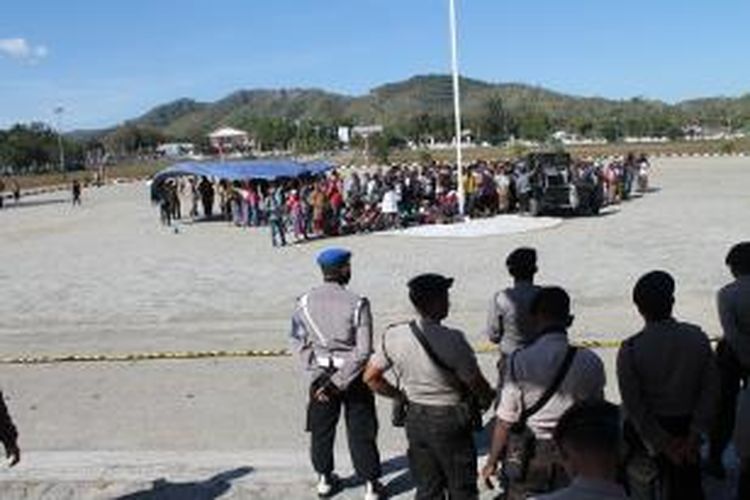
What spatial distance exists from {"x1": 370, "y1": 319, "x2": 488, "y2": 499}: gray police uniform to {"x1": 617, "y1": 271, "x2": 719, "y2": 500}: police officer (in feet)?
3.00

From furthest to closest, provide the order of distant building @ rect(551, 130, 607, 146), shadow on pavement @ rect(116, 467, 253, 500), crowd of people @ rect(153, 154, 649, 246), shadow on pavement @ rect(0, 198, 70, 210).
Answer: distant building @ rect(551, 130, 607, 146) < shadow on pavement @ rect(0, 198, 70, 210) < crowd of people @ rect(153, 154, 649, 246) < shadow on pavement @ rect(116, 467, 253, 500)

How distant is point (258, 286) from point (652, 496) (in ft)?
53.2

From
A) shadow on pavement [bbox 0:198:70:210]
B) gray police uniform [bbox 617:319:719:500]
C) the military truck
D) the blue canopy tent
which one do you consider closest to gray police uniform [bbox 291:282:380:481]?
gray police uniform [bbox 617:319:719:500]

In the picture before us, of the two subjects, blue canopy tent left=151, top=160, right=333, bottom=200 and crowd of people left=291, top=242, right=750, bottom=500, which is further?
blue canopy tent left=151, top=160, right=333, bottom=200

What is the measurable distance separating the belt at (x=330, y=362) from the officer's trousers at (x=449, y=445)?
1322 millimetres

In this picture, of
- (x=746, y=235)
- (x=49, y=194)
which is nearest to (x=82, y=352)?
(x=746, y=235)

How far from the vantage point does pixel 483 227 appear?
3081cm

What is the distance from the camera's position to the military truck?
33375mm

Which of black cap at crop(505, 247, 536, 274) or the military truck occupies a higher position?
black cap at crop(505, 247, 536, 274)

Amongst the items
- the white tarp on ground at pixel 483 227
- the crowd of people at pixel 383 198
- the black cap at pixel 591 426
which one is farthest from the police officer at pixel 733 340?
the crowd of people at pixel 383 198

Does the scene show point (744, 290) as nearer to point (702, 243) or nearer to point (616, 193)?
point (702, 243)

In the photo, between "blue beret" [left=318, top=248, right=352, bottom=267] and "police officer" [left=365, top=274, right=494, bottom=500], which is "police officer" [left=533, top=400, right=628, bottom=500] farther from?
"blue beret" [left=318, top=248, right=352, bottom=267]

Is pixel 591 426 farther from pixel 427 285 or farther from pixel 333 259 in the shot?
pixel 333 259

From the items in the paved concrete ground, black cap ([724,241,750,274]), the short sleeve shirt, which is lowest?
the paved concrete ground
